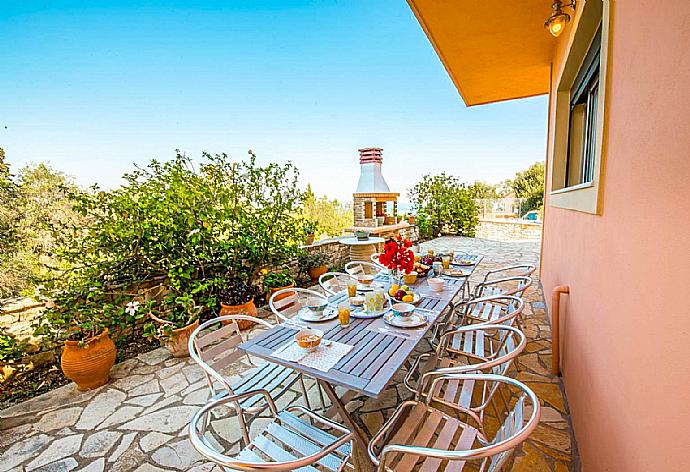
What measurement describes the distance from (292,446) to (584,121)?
3.77 meters

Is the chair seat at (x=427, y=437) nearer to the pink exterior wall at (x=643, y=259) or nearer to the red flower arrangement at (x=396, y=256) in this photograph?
the pink exterior wall at (x=643, y=259)

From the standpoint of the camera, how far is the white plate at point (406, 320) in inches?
77.2

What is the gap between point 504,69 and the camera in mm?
4348

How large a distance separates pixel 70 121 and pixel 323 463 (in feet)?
41.8

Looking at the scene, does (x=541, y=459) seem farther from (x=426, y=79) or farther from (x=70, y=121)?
(x=426, y=79)

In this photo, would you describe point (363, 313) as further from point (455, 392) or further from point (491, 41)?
point (491, 41)

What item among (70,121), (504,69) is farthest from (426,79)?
(70,121)

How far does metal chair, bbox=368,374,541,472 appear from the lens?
1054 millimetres

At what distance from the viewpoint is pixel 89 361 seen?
8.29ft

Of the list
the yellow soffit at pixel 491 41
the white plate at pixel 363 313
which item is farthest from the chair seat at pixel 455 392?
the yellow soffit at pixel 491 41

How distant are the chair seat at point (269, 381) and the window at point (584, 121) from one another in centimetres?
242

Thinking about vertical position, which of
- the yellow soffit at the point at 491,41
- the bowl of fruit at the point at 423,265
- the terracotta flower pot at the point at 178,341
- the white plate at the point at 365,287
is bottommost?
the terracotta flower pot at the point at 178,341

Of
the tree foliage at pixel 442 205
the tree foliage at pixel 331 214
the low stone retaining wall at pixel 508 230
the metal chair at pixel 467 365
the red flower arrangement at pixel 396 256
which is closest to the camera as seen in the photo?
the metal chair at pixel 467 365

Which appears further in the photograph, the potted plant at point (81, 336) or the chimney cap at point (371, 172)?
the chimney cap at point (371, 172)
